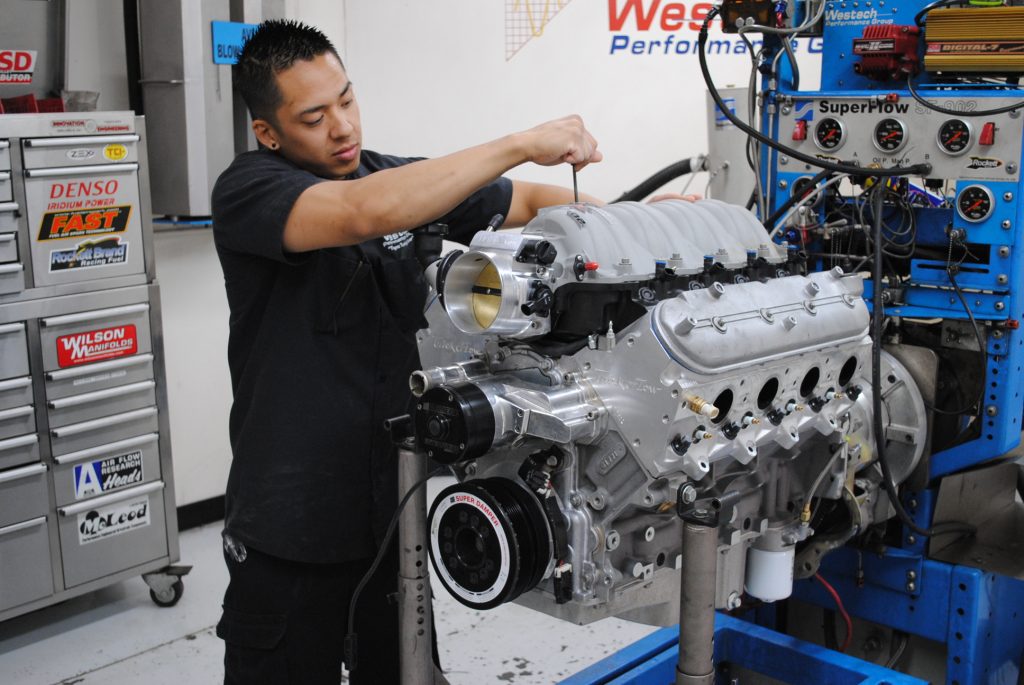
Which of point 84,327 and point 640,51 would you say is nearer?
point 84,327

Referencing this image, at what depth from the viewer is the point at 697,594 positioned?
1.51 meters

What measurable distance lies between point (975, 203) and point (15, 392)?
2.45 meters

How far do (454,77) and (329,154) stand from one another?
254 centimetres

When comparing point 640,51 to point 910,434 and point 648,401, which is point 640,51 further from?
point 648,401

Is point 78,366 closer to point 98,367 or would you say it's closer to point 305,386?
point 98,367

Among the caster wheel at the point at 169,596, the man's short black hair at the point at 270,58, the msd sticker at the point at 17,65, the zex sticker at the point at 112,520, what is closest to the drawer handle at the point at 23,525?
the zex sticker at the point at 112,520

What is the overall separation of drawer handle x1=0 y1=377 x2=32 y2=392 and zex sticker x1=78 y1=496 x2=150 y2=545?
0.43 metres

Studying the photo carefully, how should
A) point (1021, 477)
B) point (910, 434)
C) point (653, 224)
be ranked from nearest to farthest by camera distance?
Answer: point (653, 224)
point (910, 434)
point (1021, 477)

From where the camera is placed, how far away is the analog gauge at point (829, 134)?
2.14 meters

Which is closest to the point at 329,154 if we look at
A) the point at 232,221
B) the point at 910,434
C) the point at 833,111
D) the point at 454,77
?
the point at 232,221

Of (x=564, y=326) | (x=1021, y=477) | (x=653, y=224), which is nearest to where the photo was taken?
(x=564, y=326)

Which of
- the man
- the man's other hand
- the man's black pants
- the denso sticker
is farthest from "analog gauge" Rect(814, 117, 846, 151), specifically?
the denso sticker

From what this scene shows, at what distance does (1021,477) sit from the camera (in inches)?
90.1

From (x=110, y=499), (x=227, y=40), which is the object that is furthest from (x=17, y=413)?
(x=227, y=40)
